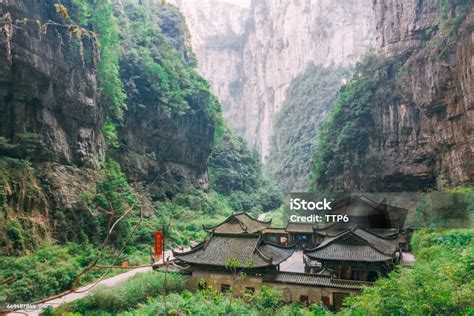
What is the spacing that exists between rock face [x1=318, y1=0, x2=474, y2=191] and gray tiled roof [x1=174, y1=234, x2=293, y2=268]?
12874 millimetres

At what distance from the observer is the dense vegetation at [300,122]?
60.4 meters

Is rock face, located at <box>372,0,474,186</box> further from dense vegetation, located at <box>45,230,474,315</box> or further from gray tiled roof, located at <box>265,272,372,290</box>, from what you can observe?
gray tiled roof, located at <box>265,272,372,290</box>

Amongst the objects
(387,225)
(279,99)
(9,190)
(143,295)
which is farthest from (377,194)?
(279,99)

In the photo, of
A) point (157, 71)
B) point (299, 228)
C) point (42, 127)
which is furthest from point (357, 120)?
point (42, 127)

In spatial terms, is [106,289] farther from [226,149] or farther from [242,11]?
[242,11]

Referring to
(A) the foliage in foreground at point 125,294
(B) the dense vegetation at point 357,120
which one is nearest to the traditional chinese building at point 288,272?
(A) the foliage in foreground at point 125,294

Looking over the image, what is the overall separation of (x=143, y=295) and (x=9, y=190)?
319 inches

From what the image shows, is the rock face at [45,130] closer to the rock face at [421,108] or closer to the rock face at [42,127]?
the rock face at [42,127]

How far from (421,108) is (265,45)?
67.7 m

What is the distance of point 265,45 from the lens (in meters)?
88.2

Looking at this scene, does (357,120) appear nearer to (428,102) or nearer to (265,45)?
(428,102)

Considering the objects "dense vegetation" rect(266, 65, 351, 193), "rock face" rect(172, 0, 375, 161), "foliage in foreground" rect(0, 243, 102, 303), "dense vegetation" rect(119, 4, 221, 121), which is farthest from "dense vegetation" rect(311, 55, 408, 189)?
"rock face" rect(172, 0, 375, 161)

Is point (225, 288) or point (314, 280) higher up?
point (314, 280)

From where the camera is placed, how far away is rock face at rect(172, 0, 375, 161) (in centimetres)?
7075
